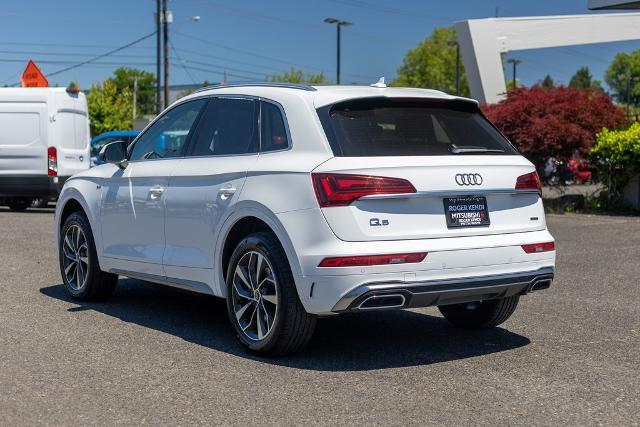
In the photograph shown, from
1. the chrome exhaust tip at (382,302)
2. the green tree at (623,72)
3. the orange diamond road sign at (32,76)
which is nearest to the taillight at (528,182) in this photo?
the chrome exhaust tip at (382,302)

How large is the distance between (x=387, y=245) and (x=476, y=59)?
66.6ft

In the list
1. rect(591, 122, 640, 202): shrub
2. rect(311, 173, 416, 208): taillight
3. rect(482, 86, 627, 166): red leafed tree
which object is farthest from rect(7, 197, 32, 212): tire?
rect(311, 173, 416, 208): taillight

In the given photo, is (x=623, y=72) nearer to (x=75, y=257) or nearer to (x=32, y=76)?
(x=32, y=76)

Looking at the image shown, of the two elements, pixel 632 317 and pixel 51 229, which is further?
pixel 51 229

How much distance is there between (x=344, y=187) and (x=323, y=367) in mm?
1135

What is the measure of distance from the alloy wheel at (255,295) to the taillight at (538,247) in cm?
160

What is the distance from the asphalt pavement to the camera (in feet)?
Answer: 15.2

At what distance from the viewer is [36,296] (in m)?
8.25

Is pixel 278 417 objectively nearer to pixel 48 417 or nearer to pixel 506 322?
pixel 48 417

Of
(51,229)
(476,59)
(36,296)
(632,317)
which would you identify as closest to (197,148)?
(36,296)

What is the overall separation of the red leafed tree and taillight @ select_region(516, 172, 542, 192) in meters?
13.0

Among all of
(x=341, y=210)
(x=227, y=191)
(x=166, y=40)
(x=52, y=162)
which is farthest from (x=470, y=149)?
(x=166, y=40)

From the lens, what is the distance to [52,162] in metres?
18.8

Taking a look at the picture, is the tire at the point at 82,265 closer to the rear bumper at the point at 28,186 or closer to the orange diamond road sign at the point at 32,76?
the rear bumper at the point at 28,186
